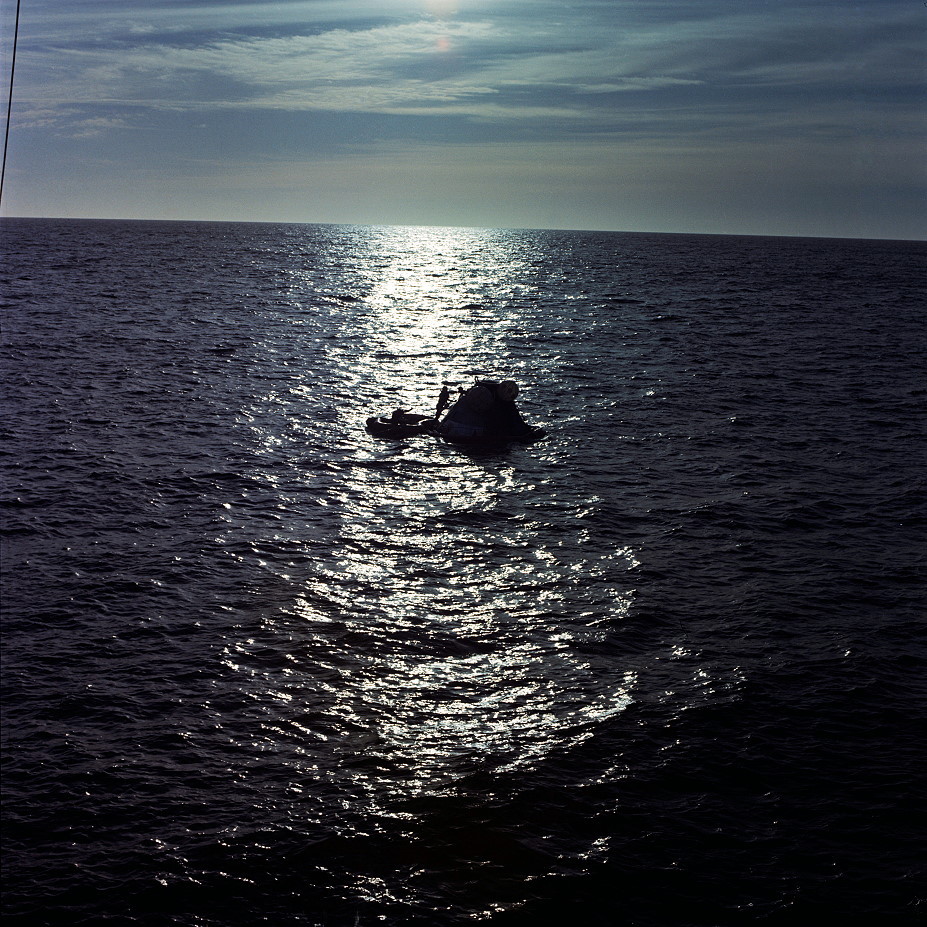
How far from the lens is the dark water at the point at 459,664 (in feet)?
47.8

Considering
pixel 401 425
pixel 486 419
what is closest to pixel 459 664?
pixel 486 419

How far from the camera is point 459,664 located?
21734mm

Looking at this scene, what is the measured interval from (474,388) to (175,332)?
4500 centimetres

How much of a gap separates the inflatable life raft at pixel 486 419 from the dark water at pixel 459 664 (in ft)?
6.99

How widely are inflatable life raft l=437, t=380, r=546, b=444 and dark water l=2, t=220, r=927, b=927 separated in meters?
2.13

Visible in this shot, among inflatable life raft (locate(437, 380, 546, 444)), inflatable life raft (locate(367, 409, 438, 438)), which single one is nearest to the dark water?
inflatable life raft (locate(367, 409, 438, 438))

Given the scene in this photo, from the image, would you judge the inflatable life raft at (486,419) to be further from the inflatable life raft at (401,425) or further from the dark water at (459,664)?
the dark water at (459,664)

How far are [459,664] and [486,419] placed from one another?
2436 cm

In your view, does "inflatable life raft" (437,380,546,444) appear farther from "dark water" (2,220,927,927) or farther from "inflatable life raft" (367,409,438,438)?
"dark water" (2,220,927,927)

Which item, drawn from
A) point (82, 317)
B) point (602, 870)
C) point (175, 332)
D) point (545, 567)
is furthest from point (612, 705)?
point (82, 317)

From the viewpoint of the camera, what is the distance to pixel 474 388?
4466 centimetres

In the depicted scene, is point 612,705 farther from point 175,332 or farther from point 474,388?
point 175,332

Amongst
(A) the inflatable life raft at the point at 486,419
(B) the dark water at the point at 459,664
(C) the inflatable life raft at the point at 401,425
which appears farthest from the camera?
(C) the inflatable life raft at the point at 401,425

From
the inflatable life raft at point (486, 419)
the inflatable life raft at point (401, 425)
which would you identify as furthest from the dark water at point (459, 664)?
the inflatable life raft at point (486, 419)
